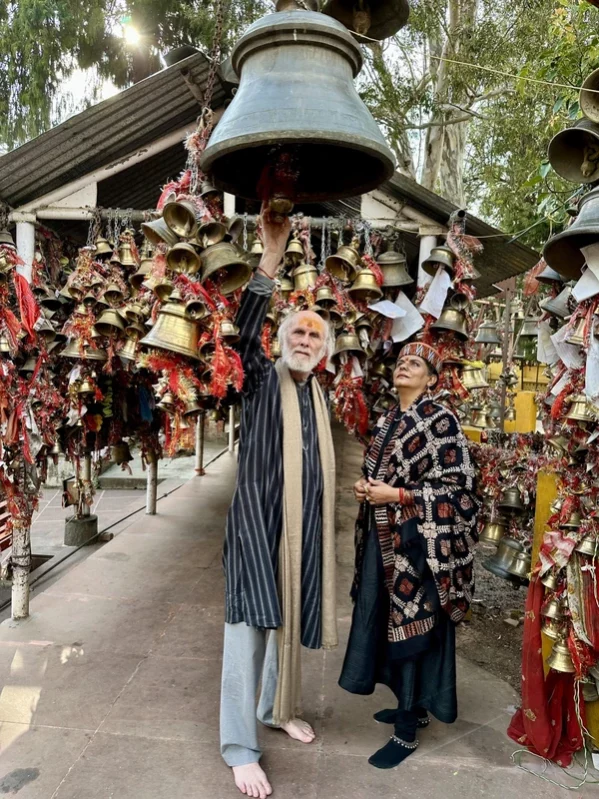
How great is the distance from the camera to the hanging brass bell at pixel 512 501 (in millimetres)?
4141

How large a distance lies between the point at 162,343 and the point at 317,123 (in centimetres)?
105

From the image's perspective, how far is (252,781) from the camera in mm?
2430

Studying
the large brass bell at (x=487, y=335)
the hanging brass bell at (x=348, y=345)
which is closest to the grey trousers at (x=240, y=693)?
the hanging brass bell at (x=348, y=345)

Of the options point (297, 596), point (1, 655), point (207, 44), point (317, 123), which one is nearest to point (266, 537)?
point (297, 596)

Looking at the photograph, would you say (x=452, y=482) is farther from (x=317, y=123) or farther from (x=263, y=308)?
(x=317, y=123)

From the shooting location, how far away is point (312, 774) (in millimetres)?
2564

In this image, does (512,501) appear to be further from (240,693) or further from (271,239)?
(271,239)

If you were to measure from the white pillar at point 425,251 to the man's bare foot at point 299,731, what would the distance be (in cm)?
272

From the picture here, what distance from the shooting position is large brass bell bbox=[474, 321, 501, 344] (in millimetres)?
9008

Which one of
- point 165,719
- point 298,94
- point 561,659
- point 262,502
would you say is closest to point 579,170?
point 298,94

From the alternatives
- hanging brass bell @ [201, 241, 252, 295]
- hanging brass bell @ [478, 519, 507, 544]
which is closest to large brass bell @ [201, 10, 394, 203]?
hanging brass bell @ [201, 241, 252, 295]

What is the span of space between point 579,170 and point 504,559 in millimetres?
2357

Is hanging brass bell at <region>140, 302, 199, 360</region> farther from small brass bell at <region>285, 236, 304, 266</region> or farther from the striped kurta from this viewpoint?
small brass bell at <region>285, 236, 304, 266</region>

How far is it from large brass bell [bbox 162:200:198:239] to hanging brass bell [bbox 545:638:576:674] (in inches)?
92.0
